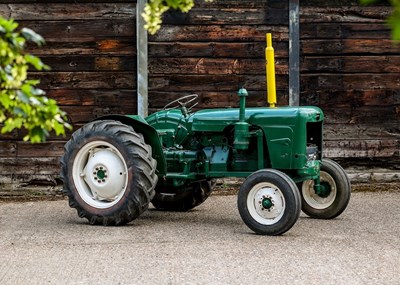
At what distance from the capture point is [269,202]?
8344 mm

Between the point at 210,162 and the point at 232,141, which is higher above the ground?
the point at 232,141

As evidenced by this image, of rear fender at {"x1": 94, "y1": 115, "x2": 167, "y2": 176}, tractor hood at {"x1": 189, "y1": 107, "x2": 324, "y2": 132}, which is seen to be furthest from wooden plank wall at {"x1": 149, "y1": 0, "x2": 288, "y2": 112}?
rear fender at {"x1": 94, "y1": 115, "x2": 167, "y2": 176}

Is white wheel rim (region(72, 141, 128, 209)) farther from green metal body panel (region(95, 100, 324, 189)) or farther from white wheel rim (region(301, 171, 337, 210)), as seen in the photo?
white wheel rim (region(301, 171, 337, 210))

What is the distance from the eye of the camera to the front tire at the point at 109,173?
8.77 m

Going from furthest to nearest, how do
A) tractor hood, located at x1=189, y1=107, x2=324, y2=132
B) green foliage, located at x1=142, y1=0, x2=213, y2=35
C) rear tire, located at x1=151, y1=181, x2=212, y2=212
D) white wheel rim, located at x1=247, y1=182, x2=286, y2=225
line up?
rear tire, located at x1=151, y1=181, x2=212, y2=212 < tractor hood, located at x1=189, y1=107, x2=324, y2=132 < white wheel rim, located at x1=247, y1=182, x2=286, y2=225 < green foliage, located at x1=142, y1=0, x2=213, y2=35

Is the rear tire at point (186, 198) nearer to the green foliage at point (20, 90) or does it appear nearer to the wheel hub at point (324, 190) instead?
the wheel hub at point (324, 190)

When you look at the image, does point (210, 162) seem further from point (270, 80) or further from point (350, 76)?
point (350, 76)

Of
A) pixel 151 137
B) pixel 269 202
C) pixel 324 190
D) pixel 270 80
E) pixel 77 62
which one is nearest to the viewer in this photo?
pixel 269 202

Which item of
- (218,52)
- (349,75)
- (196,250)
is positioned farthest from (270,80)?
(196,250)

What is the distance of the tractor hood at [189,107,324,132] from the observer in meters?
8.88

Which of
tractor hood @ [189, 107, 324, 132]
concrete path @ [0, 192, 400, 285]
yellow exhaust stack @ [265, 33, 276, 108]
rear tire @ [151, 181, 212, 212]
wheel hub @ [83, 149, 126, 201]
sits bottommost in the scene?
concrete path @ [0, 192, 400, 285]

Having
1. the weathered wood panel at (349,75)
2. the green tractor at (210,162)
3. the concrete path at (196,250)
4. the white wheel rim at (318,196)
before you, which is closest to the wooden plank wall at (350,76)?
the weathered wood panel at (349,75)

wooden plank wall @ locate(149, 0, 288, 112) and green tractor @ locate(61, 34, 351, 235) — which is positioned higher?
wooden plank wall @ locate(149, 0, 288, 112)

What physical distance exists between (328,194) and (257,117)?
113 cm
